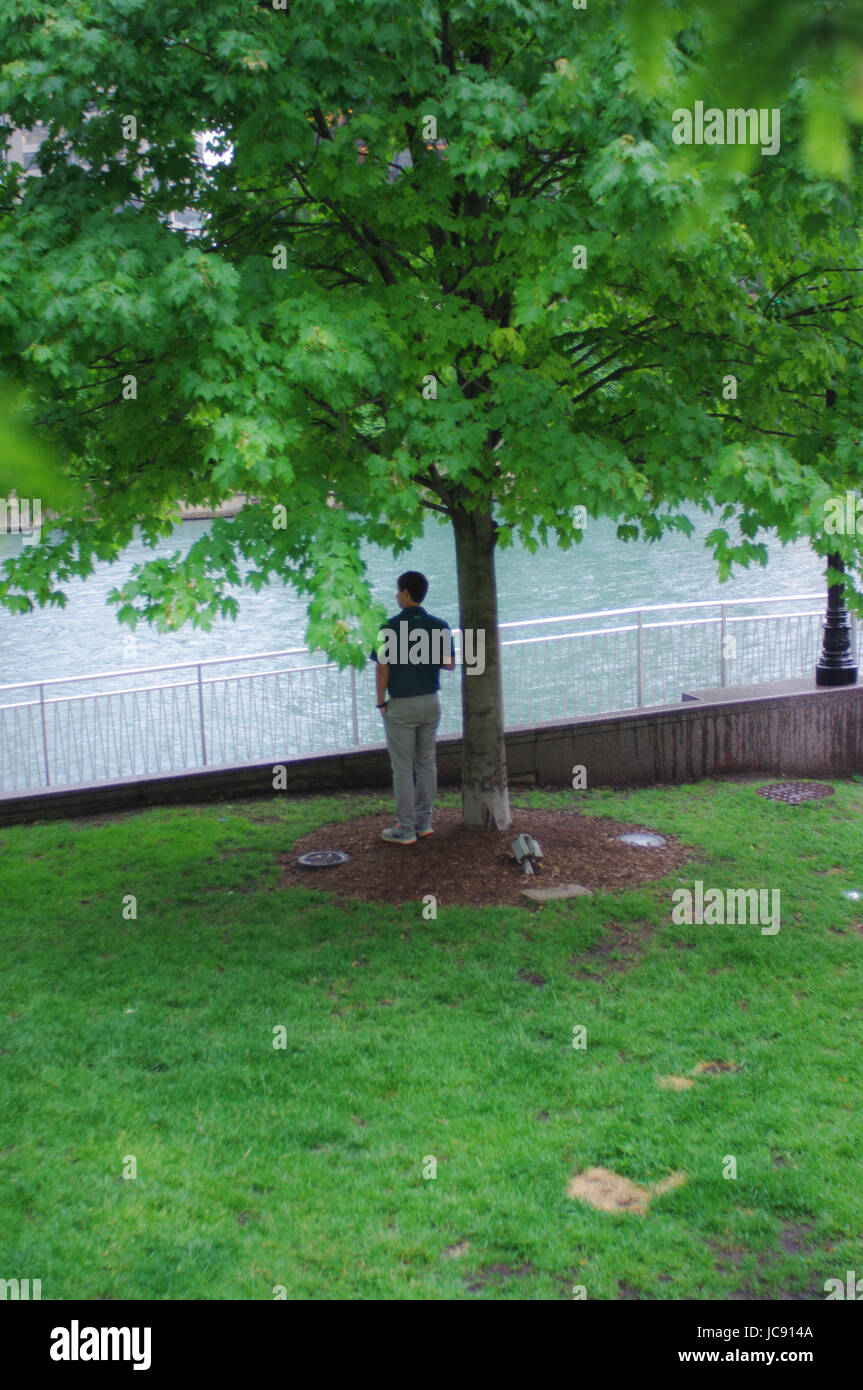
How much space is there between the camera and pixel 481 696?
9727 mm

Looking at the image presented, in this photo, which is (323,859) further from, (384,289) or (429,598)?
(429,598)

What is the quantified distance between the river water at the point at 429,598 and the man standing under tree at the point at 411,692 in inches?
488

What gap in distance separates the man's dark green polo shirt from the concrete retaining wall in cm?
275

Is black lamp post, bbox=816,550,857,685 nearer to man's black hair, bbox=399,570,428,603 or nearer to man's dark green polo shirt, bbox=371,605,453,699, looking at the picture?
man's dark green polo shirt, bbox=371,605,453,699

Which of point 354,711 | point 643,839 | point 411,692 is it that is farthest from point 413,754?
point 354,711

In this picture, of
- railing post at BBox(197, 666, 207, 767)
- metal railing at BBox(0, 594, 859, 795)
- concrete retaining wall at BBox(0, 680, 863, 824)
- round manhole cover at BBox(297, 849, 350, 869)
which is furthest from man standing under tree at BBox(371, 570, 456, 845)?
railing post at BBox(197, 666, 207, 767)

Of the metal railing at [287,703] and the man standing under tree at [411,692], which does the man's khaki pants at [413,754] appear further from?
the metal railing at [287,703]

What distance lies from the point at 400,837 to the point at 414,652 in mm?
1586

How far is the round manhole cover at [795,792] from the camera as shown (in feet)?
Answer: 37.7

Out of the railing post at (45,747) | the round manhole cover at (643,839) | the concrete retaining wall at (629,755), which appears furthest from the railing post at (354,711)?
the round manhole cover at (643,839)

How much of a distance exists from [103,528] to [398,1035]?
3.81m


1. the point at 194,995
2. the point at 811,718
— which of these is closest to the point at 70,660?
the point at 811,718

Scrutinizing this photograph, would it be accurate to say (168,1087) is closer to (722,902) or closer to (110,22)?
(722,902)

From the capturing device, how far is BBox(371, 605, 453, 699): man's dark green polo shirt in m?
9.05
